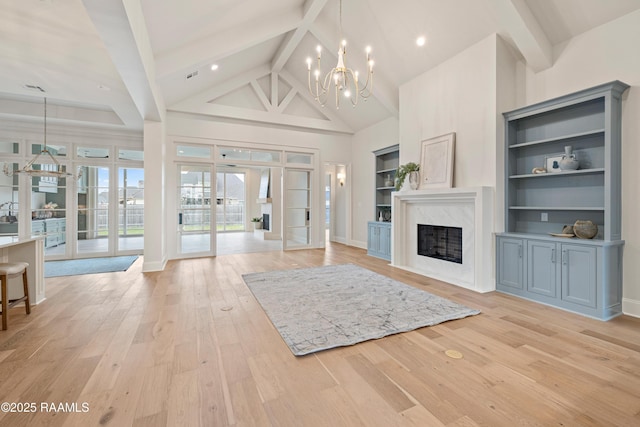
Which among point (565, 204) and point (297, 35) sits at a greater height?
point (297, 35)

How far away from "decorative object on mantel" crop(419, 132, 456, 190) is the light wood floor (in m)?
2.15

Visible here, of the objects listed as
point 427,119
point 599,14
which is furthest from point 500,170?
point 599,14

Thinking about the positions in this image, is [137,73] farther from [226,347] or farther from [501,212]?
[501,212]

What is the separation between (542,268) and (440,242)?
1.53 m

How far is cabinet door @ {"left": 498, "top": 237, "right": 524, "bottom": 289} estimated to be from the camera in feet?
12.4

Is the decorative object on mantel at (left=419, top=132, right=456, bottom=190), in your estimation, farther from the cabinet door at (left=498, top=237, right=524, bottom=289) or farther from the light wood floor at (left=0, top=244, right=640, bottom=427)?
the light wood floor at (left=0, top=244, right=640, bottom=427)

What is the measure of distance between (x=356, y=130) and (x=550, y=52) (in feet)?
16.1

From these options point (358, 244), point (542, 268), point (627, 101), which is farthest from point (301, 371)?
point (358, 244)

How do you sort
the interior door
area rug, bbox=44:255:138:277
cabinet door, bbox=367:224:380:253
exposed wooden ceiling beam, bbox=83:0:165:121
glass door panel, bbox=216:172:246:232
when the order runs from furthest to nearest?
glass door panel, bbox=216:172:246:232 → the interior door → cabinet door, bbox=367:224:380:253 → area rug, bbox=44:255:138:277 → exposed wooden ceiling beam, bbox=83:0:165:121

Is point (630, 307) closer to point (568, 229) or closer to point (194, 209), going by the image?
point (568, 229)

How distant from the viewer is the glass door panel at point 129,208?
6.87m

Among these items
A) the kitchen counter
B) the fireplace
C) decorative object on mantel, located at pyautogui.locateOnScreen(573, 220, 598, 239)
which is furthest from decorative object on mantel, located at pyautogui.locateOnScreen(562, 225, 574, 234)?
the kitchen counter

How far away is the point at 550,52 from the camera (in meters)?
3.79

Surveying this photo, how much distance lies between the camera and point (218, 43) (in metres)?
4.50
